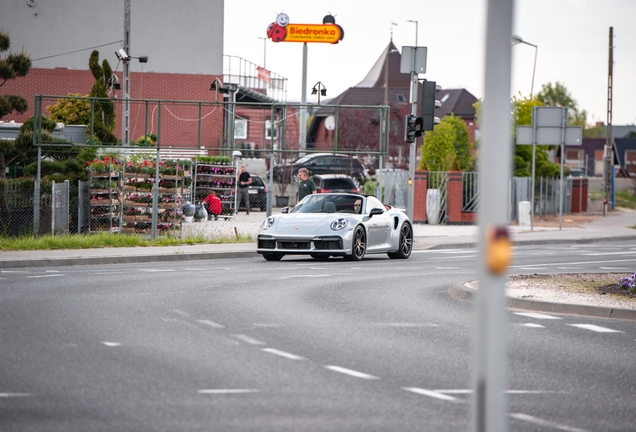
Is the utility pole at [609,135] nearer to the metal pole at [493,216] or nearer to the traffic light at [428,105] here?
the traffic light at [428,105]

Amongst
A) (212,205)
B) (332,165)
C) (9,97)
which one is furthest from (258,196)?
(9,97)

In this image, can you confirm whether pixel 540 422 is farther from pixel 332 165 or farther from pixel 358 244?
pixel 332 165

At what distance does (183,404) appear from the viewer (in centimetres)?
681

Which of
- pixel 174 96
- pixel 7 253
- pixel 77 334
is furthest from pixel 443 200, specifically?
pixel 77 334

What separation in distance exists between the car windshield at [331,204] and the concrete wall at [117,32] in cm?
3614

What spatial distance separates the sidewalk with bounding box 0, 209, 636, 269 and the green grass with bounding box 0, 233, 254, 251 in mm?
587

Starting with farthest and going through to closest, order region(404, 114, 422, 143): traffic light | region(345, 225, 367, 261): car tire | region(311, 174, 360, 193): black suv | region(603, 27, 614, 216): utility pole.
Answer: region(603, 27, 614, 216): utility pole, region(311, 174, 360, 193): black suv, region(404, 114, 422, 143): traffic light, region(345, 225, 367, 261): car tire

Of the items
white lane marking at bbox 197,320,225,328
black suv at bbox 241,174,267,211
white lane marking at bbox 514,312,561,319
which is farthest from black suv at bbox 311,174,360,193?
white lane marking at bbox 197,320,225,328

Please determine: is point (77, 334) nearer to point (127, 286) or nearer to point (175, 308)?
point (175, 308)

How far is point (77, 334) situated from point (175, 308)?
225cm

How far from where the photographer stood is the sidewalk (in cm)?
1988

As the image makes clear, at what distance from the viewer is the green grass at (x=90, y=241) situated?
22094 mm

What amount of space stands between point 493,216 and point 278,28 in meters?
60.8

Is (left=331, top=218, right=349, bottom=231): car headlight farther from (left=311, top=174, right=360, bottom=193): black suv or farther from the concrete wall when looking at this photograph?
the concrete wall
